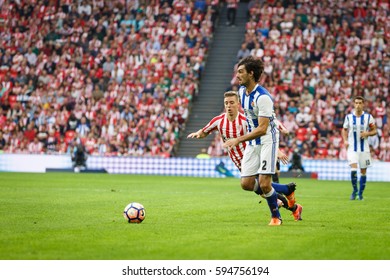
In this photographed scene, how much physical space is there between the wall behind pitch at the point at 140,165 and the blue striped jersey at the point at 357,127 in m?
13.4

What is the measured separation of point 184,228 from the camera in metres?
14.5

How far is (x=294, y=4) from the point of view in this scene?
150 feet

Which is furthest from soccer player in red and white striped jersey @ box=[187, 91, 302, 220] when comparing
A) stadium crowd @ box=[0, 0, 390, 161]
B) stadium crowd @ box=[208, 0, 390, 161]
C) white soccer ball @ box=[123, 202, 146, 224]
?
stadium crowd @ box=[0, 0, 390, 161]

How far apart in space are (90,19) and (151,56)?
4868 millimetres

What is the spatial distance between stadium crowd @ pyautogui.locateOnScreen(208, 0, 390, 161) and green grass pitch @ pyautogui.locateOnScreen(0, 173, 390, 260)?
13.9 m

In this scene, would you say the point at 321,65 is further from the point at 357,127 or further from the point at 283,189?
the point at 283,189

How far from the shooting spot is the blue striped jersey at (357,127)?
23.9 metres

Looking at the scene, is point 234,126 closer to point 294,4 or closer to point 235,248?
point 235,248

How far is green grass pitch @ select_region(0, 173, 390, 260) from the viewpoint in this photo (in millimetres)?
11359

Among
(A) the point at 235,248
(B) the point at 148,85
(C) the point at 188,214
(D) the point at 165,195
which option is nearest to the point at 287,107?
(B) the point at 148,85

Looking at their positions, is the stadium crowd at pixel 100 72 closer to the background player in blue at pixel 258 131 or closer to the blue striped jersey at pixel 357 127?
the blue striped jersey at pixel 357 127

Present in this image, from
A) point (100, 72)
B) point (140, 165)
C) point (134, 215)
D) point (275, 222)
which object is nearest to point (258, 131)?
point (275, 222)

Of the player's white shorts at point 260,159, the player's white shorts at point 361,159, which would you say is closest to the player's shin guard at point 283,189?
the player's white shorts at point 260,159

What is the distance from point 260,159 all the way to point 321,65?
90.4 ft
